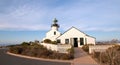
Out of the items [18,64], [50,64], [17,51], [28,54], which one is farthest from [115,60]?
[17,51]

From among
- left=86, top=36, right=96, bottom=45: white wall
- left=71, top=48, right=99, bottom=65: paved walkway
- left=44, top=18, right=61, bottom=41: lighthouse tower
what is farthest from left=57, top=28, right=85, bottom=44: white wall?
left=71, top=48, right=99, bottom=65: paved walkway

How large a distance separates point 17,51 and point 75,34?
17577 millimetres

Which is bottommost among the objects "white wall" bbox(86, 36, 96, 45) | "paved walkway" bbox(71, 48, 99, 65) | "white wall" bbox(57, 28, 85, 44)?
"paved walkway" bbox(71, 48, 99, 65)

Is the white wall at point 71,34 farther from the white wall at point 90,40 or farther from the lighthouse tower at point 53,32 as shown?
the lighthouse tower at point 53,32

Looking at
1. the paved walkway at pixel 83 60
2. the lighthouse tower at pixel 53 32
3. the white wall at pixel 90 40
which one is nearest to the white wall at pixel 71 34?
the white wall at pixel 90 40

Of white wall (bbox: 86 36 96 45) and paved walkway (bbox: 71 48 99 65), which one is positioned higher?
Answer: white wall (bbox: 86 36 96 45)

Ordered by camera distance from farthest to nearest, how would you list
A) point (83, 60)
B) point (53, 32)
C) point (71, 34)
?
point (53, 32) < point (71, 34) < point (83, 60)

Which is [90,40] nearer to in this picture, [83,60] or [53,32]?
[53,32]

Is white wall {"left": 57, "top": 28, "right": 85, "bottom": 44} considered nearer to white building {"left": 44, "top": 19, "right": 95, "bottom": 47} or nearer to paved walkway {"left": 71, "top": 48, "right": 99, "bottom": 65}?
white building {"left": 44, "top": 19, "right": 95, "bottom": 47}

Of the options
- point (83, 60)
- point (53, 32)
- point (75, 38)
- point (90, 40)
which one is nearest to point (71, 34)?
point (75, 38)

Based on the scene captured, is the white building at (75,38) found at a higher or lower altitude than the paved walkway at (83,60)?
higher

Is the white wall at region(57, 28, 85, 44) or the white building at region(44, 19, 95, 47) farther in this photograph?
the white wall at region(57, 28, 85, 44)

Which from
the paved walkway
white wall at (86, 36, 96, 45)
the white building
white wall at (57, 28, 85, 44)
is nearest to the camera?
the paved walkway

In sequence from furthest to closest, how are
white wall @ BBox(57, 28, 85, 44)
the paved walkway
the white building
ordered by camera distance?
1. white wall @ BBox(57, 28, 85, 44)
2. the white building
3. the paved walkway
